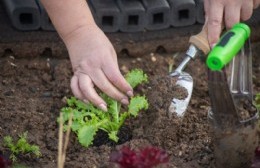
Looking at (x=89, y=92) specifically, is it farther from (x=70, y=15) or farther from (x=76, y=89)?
(x=70, y=15)

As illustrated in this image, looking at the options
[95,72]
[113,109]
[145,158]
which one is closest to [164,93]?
[113,109]

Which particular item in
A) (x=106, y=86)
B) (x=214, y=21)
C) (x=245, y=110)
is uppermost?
(x=214, y=21)

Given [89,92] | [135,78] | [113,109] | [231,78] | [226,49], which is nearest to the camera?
[226,49]

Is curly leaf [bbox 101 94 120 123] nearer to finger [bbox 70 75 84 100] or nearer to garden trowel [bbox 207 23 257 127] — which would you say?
finger [bbox 70 75 84 100]

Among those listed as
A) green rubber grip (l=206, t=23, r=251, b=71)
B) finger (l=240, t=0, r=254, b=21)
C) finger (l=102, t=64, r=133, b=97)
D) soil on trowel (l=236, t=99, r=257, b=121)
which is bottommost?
soil on trowel (l=236, t=99, r=257, b=121)

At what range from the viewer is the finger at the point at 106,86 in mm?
2497

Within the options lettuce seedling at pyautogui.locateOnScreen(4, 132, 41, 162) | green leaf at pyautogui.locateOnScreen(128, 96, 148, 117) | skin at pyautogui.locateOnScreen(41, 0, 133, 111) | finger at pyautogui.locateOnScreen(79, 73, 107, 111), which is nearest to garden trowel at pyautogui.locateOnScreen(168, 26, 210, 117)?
green leaf at pyautogui.locateOnScreen(128, 96, 148, 117)

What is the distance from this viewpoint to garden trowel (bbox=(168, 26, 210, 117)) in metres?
2.66

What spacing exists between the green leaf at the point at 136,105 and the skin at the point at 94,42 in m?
0.27

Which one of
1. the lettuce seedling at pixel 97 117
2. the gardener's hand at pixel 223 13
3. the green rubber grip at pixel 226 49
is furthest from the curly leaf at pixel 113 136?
the green rubber grip at pixel 226 49

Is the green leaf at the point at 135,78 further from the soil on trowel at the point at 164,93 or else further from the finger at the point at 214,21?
the finger at the point at 214,21

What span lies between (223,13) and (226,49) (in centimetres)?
46

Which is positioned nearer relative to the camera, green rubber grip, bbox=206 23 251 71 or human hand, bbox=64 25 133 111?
green rubber grip, bbox=206 23 251 71

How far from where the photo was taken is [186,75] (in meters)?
3.04
